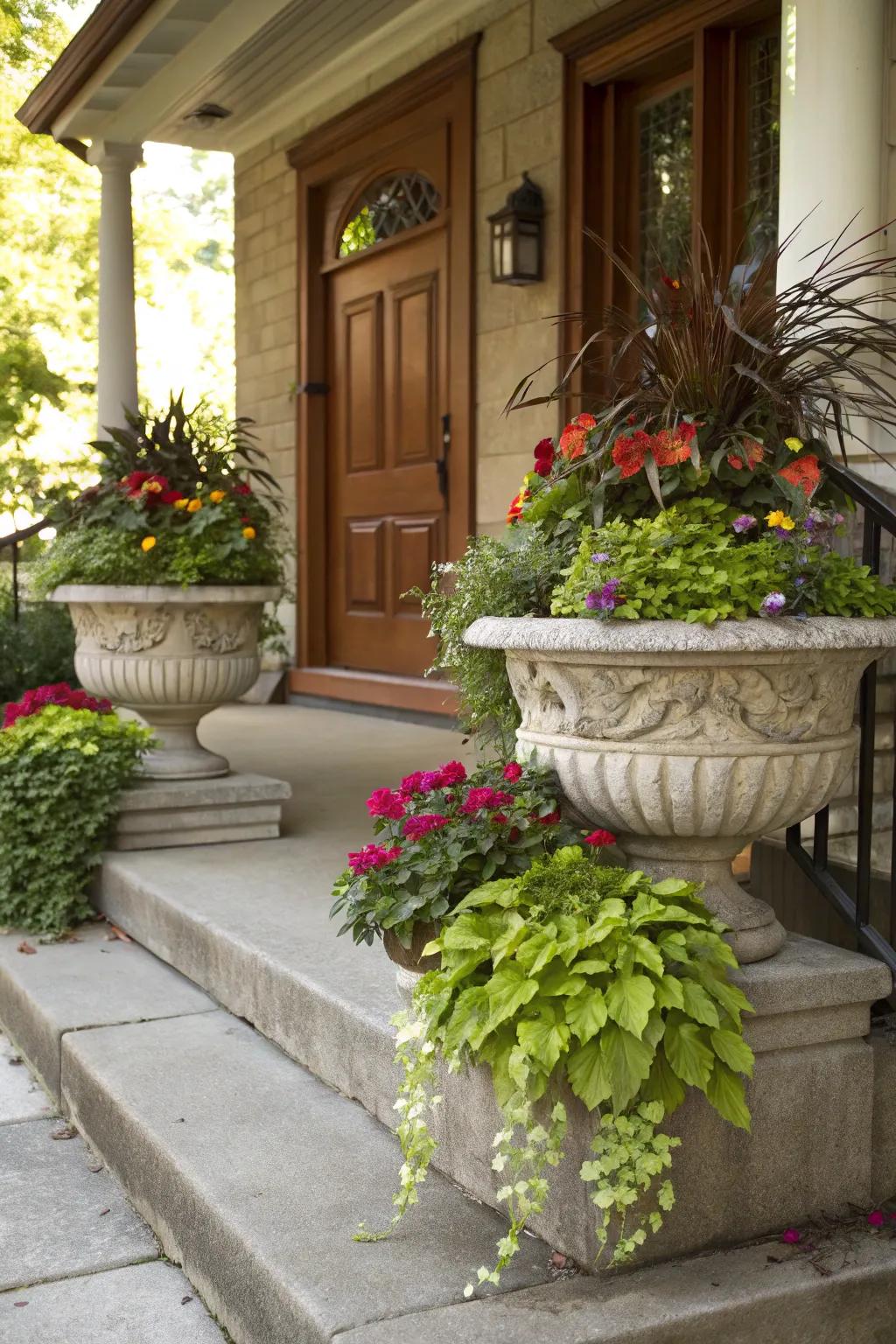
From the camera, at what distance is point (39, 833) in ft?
13.1

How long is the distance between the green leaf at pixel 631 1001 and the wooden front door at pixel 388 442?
4814mm

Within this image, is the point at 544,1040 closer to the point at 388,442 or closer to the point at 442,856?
the point at 442,856

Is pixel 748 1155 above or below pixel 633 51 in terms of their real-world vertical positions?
below

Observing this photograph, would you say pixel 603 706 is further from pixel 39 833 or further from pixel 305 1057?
pixel 39 833

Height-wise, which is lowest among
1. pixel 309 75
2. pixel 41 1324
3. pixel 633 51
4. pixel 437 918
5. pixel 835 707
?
pixel 41 1324

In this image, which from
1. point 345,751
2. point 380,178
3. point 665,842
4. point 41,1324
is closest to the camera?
point 41,1324

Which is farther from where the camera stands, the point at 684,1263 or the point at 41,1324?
the point at 41,1324

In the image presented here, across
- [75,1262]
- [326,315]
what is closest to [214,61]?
[326,315]

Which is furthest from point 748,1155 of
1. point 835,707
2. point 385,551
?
point 385,551

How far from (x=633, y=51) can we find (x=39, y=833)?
3.65 meters

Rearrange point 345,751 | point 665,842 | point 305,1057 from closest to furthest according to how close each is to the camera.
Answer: point 665,842
point 305,1057
point 345,751

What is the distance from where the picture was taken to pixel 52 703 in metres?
4.36

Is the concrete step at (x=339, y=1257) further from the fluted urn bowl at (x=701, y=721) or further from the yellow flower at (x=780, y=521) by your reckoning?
the yellow flower at (x=780, y=521)

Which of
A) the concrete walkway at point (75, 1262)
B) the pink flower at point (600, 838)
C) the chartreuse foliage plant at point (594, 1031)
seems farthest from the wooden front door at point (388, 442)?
the chartreuse foliage plant at point (594, 1031)
